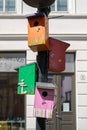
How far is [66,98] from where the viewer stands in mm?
13266

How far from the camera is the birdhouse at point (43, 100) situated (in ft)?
15.4

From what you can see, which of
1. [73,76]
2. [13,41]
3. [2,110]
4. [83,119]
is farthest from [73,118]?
[13,41]

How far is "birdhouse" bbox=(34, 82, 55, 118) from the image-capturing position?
4680mm

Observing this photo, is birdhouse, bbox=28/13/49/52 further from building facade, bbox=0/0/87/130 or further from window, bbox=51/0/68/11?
window, bbox=51/0/68/11

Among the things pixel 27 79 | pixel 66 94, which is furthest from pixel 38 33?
pixel 66 94

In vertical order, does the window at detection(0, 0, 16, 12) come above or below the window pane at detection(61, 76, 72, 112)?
above

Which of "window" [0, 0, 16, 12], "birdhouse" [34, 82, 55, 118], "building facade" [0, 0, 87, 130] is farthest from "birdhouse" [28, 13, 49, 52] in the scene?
"window" [0, 0, 16, 12]

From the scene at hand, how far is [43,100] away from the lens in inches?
186

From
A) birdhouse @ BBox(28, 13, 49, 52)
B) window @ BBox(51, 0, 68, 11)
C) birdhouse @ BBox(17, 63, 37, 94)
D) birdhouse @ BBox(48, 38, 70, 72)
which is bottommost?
birdhouse @ BBox(17, 63, 37, 94)

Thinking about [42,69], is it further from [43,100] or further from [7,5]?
[7,5]

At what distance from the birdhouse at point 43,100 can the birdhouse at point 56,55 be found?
0.28 metres

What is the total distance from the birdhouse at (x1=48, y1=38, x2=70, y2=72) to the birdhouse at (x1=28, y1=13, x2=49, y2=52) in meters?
0.15

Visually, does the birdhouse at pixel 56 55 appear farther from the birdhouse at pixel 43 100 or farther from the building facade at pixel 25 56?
the building facade at pixel 25 56

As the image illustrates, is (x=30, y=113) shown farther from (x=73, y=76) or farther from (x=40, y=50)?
(x=40, y=50)
